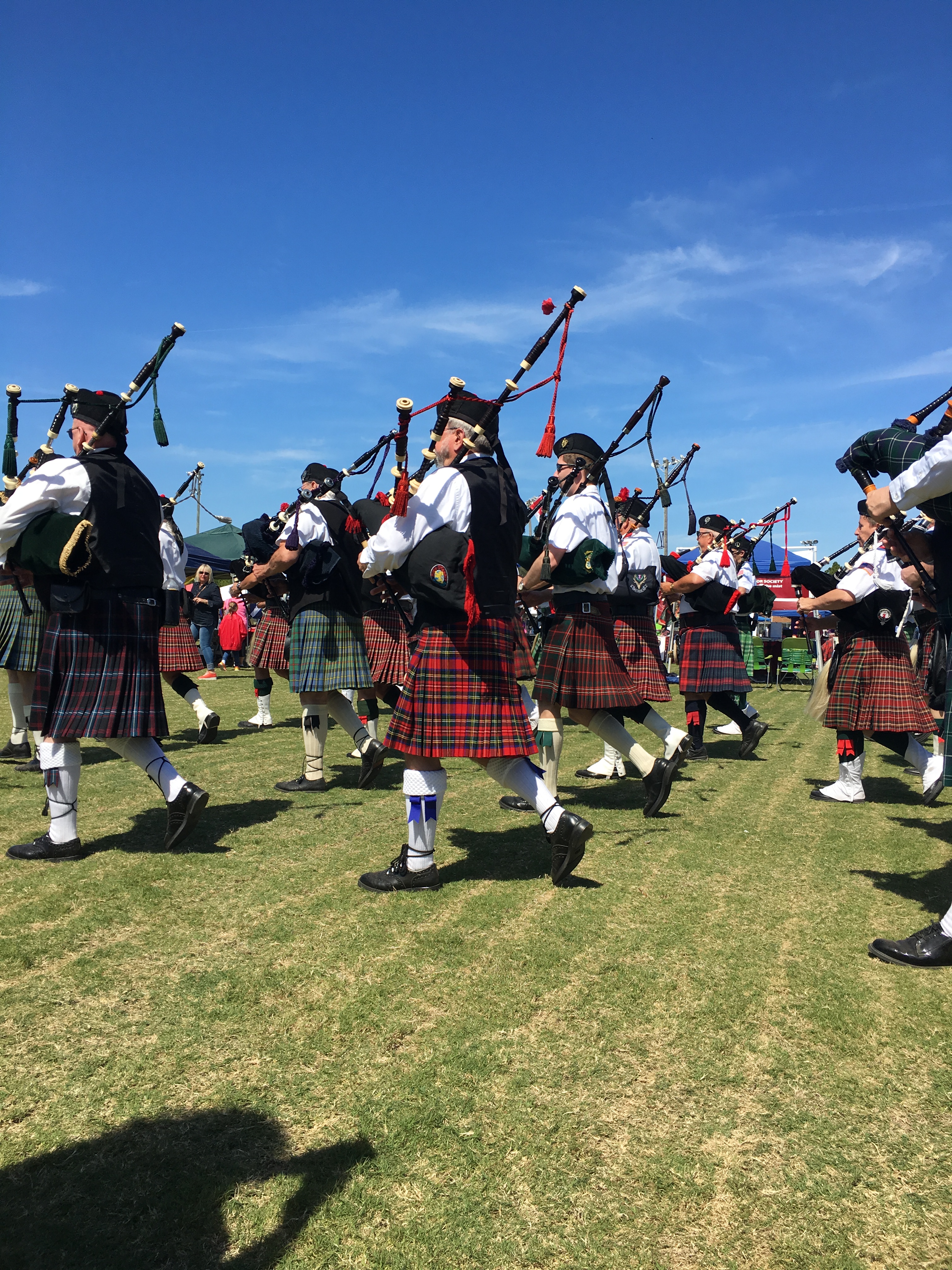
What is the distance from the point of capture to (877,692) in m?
4.97

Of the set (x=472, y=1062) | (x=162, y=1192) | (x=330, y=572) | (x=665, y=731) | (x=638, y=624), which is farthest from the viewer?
(x=638, y=624)

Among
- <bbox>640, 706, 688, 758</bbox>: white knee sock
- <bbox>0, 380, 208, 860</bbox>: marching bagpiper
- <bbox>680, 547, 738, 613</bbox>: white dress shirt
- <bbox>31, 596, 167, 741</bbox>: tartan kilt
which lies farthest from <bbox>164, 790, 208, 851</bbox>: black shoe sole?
<bbox>680, 547, 738, 613</bbox>: white dress shirt

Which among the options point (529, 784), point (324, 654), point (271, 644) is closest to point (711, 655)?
point (324, 654)

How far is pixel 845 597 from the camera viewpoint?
490cm

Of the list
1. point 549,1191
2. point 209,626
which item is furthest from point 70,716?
point 209,626

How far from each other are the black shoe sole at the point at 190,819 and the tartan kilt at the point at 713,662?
4076 mm

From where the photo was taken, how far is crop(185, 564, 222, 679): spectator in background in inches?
511

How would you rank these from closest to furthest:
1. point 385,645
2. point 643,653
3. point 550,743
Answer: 1. point 550,743
2. point 643,653
3. point 385,645

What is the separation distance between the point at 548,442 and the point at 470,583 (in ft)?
2.33

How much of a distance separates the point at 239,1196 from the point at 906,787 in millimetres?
5342

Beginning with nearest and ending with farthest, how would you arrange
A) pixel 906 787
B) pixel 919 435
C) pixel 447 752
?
pixel 919 435
pixel 447 752
pixel 906 787

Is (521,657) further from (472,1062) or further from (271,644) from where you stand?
(271,644)

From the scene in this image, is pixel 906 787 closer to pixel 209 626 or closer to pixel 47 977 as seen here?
pixel 47 977

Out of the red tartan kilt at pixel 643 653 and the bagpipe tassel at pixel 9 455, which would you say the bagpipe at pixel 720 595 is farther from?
the bagpipe tassel at pixel 9 455
